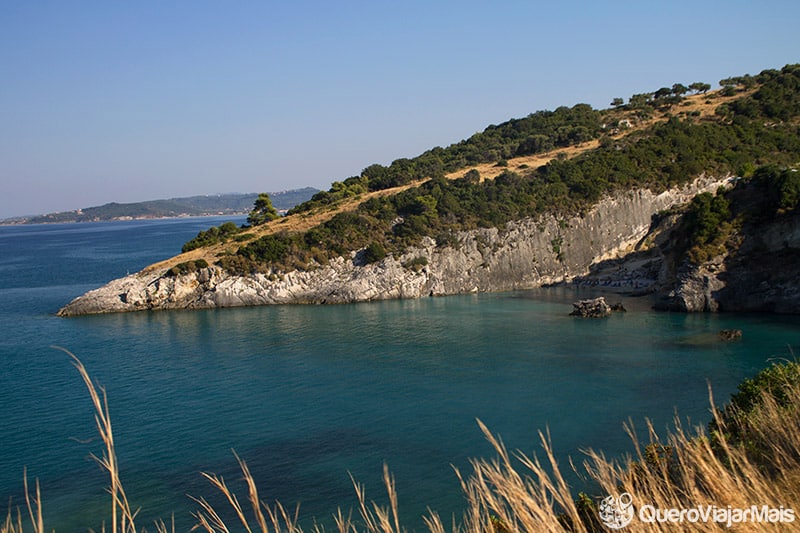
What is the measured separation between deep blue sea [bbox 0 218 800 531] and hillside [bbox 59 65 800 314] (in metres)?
5.67

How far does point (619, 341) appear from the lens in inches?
1394

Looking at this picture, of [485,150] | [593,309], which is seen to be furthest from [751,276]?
[485,150]

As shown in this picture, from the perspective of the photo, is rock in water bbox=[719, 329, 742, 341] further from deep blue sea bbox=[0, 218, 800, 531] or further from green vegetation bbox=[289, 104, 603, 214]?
green vegetation bbox=[289, 104, 603, 214]

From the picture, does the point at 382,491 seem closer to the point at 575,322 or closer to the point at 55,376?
the point at 55,376

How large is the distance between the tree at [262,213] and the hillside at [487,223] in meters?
5.43

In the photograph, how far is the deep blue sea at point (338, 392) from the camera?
758 inches

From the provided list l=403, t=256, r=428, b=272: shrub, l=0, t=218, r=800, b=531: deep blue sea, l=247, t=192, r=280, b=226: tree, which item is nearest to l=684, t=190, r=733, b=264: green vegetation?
l=0, t=218, r=800, b=531: deep blue sea

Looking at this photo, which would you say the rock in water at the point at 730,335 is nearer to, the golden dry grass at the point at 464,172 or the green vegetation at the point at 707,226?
the green vegetation at the point at 707,226

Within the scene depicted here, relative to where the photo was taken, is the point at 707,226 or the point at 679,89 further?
the point at 679,89

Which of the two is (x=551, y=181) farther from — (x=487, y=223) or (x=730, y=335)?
(x=730, y=335)

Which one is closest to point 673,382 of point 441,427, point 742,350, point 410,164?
point 742,350

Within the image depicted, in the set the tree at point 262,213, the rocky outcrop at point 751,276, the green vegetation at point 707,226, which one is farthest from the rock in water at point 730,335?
the tree at point 262,213

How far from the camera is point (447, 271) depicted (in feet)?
186

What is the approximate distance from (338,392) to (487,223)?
113 ft
